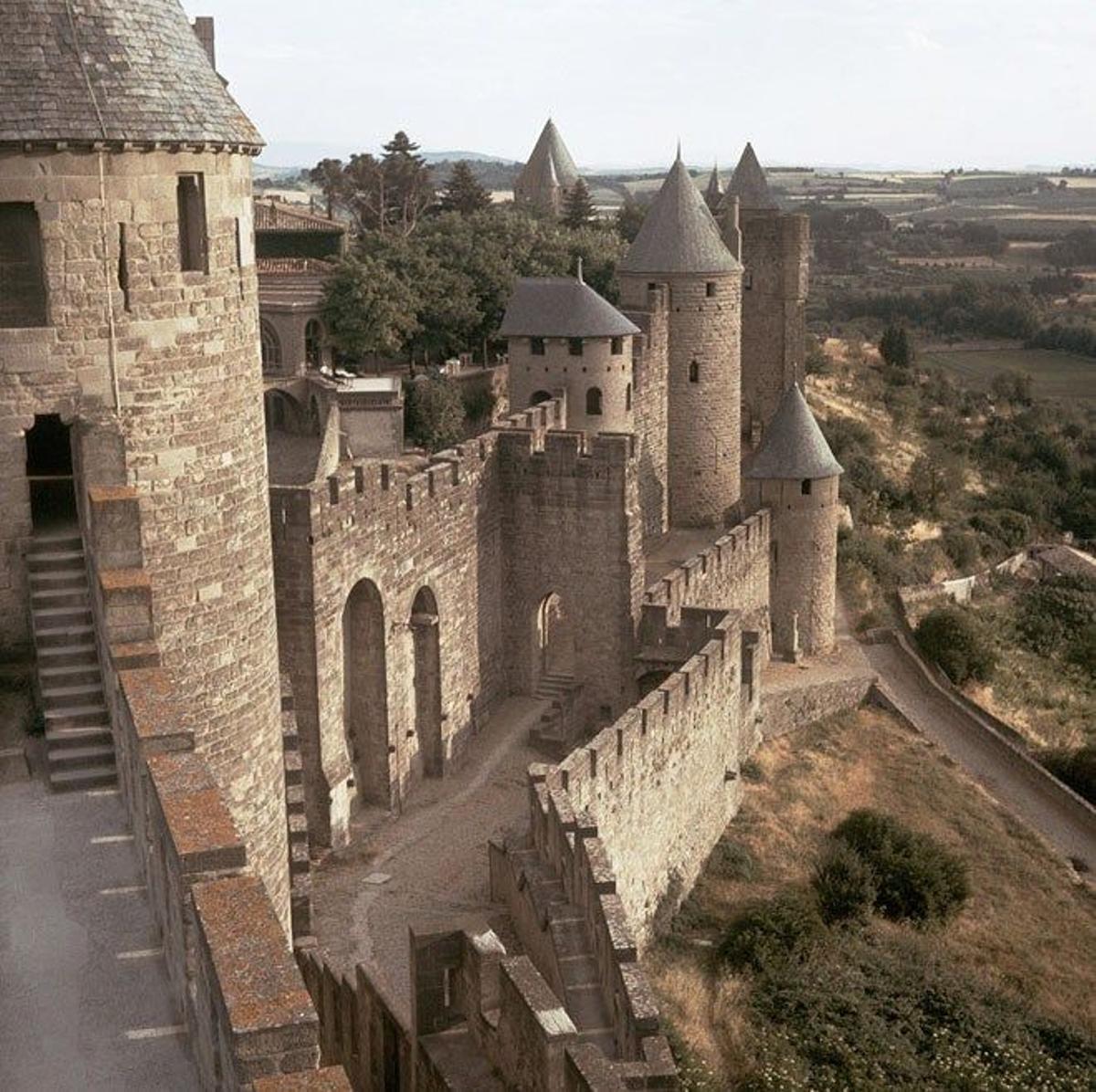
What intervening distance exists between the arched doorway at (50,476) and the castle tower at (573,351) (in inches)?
617

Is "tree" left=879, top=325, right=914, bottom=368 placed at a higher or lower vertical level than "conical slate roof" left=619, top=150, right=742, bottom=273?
lower

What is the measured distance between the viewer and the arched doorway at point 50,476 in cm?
1090

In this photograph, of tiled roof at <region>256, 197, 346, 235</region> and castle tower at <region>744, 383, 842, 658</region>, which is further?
tiled roof at <region>256, 197, 346, 235</region>

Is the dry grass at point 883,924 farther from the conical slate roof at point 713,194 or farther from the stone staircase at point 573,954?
the conical slate roof at point 713,194

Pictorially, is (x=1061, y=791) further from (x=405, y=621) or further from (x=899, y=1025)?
(x=405, y=621)

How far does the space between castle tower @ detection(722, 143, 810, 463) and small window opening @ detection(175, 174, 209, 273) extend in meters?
26.1

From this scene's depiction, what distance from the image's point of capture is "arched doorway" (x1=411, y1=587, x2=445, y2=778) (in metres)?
20.0

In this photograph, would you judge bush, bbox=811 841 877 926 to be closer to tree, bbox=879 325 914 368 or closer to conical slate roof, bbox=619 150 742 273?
conical slate roof, bbox=619 150 742 273

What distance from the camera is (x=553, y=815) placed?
14.6 m

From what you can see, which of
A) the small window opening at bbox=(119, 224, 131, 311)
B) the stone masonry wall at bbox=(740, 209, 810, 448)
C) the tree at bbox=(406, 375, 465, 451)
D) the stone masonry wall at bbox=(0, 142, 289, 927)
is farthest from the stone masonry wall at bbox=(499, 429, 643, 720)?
the stone masonry wall at bbox=(740, 209, 810, 448)

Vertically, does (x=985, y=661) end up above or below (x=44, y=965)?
below

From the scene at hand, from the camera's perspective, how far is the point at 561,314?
26516mm

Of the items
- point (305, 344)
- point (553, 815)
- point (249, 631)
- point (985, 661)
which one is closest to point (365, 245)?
point (305, 344)

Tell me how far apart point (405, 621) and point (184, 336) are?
945 centimetres
